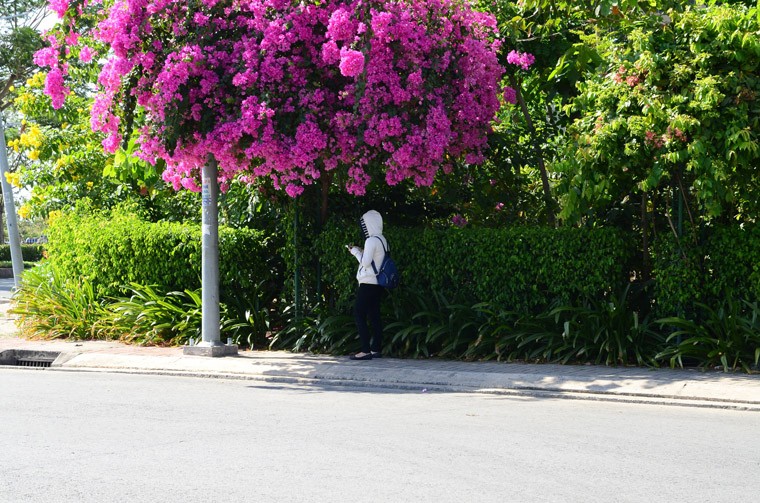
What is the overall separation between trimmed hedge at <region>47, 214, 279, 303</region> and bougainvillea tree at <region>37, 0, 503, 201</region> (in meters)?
2.02

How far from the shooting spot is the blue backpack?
40.2 ft

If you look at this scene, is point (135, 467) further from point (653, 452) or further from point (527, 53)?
point (527, 53)

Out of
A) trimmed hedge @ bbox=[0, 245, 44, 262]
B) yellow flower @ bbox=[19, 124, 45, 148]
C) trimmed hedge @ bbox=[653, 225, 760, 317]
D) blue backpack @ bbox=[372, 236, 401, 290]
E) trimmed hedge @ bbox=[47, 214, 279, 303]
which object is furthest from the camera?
trimmed hedge @ bbox=[0, 245, 44, 262]

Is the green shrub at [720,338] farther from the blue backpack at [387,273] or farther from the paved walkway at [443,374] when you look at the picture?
the blue backpack at [387,273]

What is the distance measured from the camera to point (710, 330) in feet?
37.0

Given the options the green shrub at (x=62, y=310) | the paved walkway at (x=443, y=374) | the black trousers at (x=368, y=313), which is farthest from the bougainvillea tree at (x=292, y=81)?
the green shrub at (x=62, y=310)

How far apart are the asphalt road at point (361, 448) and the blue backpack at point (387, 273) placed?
2.26 m

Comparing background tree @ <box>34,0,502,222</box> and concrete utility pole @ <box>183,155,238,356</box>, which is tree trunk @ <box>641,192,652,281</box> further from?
concrete utility pole @ <box>183,155,238,356</box>

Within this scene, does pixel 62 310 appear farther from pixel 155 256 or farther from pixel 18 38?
pixel 18 38

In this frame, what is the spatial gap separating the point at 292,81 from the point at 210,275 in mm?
2838

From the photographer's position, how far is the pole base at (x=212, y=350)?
12.9 m

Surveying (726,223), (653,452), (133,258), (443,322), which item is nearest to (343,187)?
(443,322)

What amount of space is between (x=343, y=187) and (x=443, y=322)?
2.52m

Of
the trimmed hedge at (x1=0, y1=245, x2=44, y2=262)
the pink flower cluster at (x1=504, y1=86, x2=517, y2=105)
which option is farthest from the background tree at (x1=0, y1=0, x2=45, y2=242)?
the pink flower cluster at (x1=504, y1=86, x2=517, y2=105)
